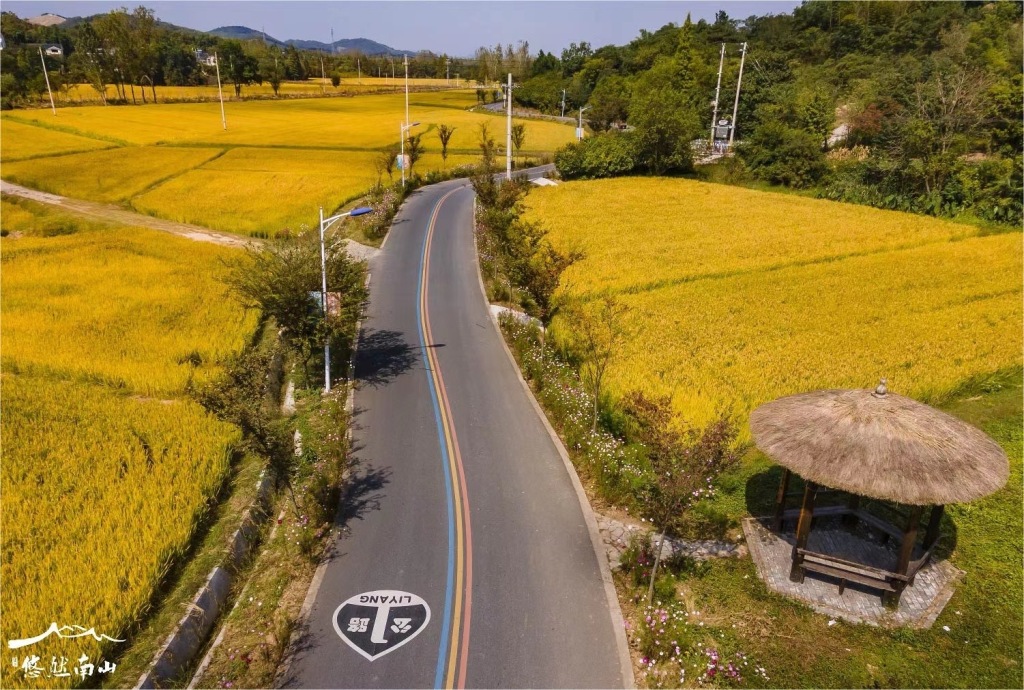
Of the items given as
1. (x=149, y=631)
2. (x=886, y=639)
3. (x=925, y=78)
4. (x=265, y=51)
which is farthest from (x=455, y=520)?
(x=265, y=51)

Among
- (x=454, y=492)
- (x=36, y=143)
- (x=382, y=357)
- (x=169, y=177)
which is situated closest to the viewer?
(x=454, y=492)

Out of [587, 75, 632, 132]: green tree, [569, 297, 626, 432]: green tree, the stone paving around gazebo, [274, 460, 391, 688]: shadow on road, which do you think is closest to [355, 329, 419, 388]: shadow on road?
[274, 460, 391, 688]: shadow on road

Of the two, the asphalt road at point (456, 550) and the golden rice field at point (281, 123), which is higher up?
the golden rice field at point (281, 123)

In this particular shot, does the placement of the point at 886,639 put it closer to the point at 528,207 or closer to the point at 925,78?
the point at 528,207

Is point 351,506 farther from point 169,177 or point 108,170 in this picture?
point 108,170

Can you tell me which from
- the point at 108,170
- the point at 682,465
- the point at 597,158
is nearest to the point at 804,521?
the point at 682,465

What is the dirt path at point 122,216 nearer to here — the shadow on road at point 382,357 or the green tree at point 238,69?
the shadow on road at point 382,357

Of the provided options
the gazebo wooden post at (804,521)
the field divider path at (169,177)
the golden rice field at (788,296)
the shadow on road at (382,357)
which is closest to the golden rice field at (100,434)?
the shadow on road at (382,357)
